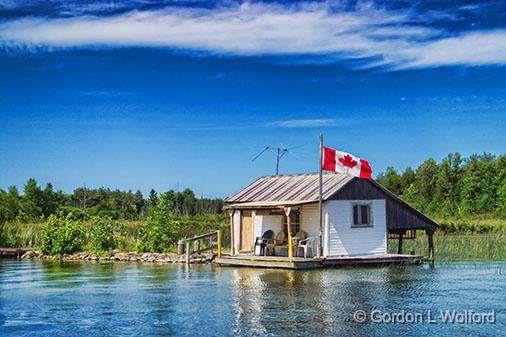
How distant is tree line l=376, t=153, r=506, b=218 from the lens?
2281 inches

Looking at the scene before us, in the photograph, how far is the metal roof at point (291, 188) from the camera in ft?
96.2

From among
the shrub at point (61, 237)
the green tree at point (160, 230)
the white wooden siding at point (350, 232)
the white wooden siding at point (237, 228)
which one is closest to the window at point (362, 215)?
the white wooden siding at point (350, 232)

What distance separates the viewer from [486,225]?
46.3 meters

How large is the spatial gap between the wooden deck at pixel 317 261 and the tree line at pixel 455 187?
84.3 feet

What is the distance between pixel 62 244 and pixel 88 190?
105ft

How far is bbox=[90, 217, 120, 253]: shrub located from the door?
7985mm

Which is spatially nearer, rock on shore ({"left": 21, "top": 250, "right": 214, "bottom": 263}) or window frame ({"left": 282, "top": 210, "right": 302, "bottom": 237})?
window frame ({"left": 282, "top": 210, "right": 302, "bottom": 237})

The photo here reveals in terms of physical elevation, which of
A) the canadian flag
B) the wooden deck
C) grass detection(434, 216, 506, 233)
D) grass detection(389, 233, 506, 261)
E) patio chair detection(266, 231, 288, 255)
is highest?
the canadian flag

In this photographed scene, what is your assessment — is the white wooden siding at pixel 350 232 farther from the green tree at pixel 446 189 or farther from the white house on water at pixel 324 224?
the green tree at pixel 446 189

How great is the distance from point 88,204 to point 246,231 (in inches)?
1350

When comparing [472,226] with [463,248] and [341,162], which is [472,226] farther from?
[341,162]

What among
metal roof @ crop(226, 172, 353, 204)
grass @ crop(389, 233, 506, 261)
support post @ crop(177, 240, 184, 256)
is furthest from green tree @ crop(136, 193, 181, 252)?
grass @ crop(389, 233, 506, 261)

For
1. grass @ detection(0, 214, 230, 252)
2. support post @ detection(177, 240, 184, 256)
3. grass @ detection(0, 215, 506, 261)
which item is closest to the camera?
support post @ detection(177, 240, 184, 256)

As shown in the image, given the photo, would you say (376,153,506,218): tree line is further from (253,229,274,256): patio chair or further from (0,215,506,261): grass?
(253,229,274,256): patio chair
